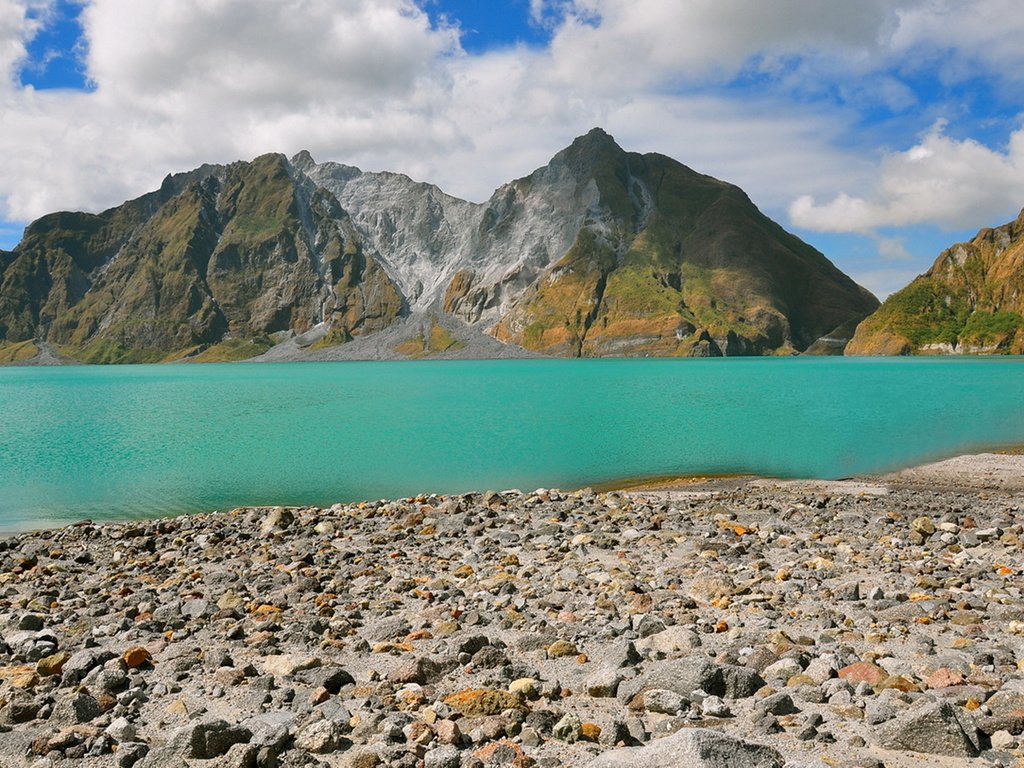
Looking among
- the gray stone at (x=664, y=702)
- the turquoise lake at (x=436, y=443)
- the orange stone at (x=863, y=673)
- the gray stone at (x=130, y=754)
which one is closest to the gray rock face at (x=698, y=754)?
the gray stone at (x=664, y=702)

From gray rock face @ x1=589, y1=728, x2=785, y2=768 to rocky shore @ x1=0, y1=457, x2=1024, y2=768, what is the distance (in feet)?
0.08

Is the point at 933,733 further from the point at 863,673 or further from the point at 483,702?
the point at 483,702

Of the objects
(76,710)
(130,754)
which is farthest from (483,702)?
(76,710)

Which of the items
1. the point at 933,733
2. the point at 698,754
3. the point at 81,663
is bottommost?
the point at 81,663

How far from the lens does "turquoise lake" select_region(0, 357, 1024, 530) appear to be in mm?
42656

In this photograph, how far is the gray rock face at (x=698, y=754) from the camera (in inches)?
318

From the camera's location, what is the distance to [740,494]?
116ft

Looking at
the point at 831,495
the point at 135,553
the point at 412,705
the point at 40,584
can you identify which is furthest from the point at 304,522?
the point at 831,495

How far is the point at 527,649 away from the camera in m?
13.3

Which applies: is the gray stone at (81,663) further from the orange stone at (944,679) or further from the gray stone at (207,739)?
the orange stone at (944,679)

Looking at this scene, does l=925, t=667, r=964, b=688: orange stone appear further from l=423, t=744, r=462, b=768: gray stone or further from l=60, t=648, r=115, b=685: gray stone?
l=60, t=648, r=115, b=685: gray stone

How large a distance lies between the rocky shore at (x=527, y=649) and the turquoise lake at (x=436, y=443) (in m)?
18.6

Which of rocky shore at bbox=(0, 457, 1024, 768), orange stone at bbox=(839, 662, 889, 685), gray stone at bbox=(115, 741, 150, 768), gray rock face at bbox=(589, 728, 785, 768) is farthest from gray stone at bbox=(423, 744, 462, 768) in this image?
orange stone at bbox=(839, 662, 889, 685)

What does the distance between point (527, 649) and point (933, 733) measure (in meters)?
6.35
